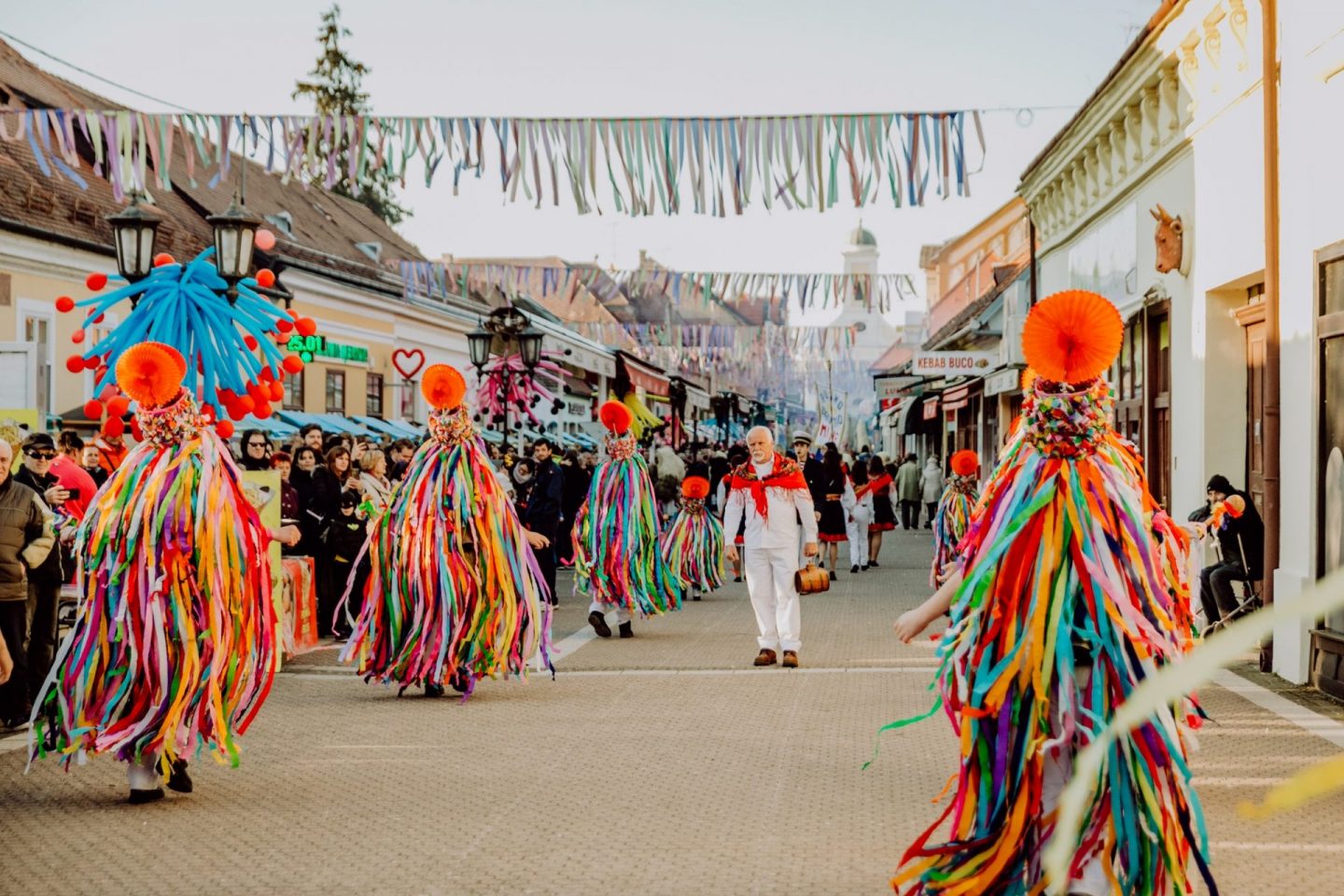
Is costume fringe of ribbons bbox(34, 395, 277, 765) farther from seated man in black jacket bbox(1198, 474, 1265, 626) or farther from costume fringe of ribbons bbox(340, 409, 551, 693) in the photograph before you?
seated man in black jacket bbox(1198, 474, 1265, 626)

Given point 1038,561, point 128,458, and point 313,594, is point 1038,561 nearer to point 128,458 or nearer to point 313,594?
point 128,458

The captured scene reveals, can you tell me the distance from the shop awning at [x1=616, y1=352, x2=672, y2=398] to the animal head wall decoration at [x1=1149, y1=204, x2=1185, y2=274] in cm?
1883

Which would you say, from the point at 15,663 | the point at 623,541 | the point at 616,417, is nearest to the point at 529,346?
the point at 616,417

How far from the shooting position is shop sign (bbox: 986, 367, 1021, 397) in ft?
75.8

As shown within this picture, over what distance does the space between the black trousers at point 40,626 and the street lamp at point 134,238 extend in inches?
126

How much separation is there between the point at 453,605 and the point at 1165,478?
8.82 meters

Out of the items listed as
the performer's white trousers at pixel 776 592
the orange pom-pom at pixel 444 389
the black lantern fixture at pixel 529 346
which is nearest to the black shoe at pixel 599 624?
the performer's white trousers at pixel 776 592

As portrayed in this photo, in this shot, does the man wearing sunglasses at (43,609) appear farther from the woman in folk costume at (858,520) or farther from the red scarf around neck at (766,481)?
the woman in folk costume at (858,520)

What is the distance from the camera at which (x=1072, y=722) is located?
4449mm

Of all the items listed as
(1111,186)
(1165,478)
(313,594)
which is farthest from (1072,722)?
(1111,186)

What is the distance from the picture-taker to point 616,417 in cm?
1428

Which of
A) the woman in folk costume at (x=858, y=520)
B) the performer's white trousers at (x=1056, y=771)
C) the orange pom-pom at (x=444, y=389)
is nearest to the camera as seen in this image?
the performer's white trousers at (x=1056, y=771)

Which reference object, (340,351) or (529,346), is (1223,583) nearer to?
(529,346)

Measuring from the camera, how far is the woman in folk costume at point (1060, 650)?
4.37 metres
